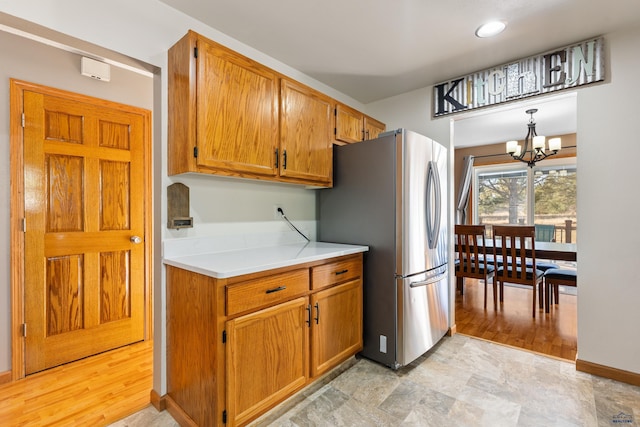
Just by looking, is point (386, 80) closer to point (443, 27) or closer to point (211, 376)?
point (443, 27)

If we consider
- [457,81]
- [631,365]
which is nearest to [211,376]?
[631,365]

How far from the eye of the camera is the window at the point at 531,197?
477cm

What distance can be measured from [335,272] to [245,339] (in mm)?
752

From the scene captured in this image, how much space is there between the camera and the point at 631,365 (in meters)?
1.96

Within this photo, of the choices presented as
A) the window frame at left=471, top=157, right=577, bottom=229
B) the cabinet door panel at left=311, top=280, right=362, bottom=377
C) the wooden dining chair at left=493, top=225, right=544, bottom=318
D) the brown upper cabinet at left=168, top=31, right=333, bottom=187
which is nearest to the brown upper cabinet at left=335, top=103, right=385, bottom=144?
the brown upper cabinet at left=168, top=31, right=333, bottom=187

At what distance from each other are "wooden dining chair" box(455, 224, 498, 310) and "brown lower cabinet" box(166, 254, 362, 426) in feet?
7.34

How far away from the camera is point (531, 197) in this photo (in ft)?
16.6

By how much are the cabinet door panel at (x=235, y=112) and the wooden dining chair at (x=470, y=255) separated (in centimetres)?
262

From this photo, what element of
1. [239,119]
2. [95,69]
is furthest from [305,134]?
[95,69]

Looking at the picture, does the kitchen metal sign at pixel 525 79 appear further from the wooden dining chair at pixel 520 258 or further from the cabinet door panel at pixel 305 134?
the wooden dining chair at pixel 520 258

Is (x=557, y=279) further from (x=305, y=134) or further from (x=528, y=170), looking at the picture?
(x=305, y=134)

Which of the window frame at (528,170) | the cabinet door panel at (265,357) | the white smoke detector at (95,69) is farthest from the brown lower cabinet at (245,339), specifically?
the window frame at (528,170)

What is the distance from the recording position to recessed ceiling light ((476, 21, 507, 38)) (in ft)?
6.25

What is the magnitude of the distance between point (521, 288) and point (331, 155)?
3.95 metres
